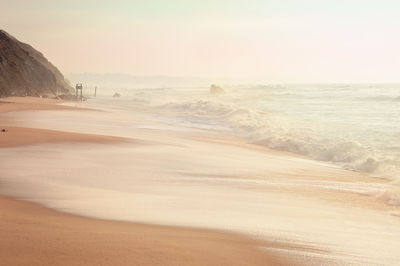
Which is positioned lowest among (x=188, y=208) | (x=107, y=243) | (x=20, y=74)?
(x=188, y=208)

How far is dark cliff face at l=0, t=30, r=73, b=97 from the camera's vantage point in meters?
51.8

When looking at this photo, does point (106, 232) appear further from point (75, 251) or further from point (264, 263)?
point (264, 263)

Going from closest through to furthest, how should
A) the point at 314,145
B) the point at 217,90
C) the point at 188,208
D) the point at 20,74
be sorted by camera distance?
the point at 188,208 → the point at 314,145 → the point at 20,74 → the point at 217,90

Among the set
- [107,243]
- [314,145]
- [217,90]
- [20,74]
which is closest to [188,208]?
[107,243]

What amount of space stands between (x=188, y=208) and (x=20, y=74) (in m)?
53.4

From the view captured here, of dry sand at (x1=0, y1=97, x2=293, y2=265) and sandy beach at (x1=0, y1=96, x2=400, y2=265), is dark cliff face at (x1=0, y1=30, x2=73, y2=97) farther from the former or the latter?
dry sand at (x1=0, y1=97, x2=293, y2=265)

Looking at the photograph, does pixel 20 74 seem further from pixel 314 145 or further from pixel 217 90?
pixel 217 90

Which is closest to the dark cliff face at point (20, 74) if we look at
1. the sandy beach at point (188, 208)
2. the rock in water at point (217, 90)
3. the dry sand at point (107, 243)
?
the rock in water at point (217, 90)

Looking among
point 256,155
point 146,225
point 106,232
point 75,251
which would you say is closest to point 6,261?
point 75,251

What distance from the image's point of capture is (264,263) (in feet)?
15.3

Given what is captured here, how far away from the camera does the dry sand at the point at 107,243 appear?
4199 millimetres

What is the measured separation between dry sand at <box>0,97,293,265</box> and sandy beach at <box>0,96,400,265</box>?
0.5 inches

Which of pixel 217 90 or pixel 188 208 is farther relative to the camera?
pixel 217 90

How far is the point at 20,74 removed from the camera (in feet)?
181
